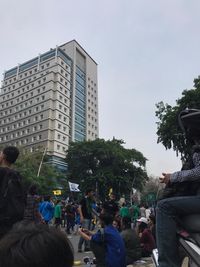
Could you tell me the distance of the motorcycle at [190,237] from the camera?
234 cm

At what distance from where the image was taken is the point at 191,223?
8.32 ft

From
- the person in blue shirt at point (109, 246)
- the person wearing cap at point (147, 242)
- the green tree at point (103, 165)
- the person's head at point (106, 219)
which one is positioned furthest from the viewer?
the green tree at point (103, 165)

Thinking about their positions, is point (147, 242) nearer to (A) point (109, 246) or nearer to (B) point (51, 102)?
(A) point (109, 246)

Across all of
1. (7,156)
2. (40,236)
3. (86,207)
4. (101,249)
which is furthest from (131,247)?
(40,236)

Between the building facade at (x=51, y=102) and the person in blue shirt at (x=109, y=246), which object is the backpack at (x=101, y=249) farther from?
the building facade at (x=51, y=102)

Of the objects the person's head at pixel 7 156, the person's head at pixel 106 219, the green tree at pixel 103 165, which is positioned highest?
the green tree at pixel 103 165

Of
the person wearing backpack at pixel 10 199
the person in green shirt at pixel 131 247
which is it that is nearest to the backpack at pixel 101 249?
the person in green shirt at pixel 131 247

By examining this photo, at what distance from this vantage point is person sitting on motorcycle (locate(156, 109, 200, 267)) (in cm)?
256

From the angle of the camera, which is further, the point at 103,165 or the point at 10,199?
the point at 103,165

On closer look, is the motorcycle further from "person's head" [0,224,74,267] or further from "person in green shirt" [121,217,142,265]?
"person in green shirt" [121,217,142,265]

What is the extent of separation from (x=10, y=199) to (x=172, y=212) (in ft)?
6.10

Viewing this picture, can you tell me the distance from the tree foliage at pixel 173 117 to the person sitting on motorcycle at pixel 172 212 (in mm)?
27060

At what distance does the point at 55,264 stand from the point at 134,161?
5685 cm

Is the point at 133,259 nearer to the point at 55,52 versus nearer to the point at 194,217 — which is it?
the point at 194,217
